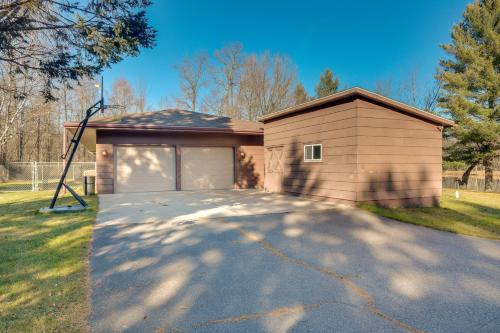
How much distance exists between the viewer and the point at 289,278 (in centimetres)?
332

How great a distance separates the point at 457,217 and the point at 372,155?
7.66ft

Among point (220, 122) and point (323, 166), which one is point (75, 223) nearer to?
point (323, 166)

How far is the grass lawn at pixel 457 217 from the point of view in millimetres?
5824

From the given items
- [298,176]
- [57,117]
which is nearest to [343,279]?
[298,176]

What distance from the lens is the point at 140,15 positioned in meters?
5.52

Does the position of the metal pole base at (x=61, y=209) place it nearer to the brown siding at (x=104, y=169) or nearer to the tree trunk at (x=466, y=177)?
the brown siding at (x=104, y=169)

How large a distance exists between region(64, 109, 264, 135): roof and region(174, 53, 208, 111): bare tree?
1282 cm

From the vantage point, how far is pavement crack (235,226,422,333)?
95.1 inches

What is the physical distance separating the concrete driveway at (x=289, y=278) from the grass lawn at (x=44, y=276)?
167 mm

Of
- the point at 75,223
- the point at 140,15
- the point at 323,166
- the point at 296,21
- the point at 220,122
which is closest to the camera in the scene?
the point at 140,15

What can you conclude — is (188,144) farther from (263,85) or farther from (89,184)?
(263,85)

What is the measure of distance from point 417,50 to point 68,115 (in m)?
29.6

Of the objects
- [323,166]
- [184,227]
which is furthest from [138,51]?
[323,166]

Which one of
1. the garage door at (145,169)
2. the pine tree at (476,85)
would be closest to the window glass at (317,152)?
the garage door at (145,169)
